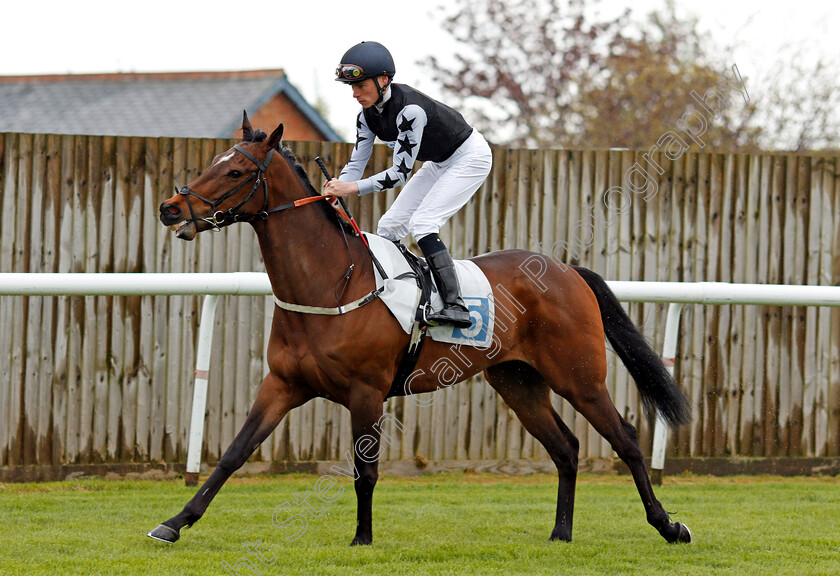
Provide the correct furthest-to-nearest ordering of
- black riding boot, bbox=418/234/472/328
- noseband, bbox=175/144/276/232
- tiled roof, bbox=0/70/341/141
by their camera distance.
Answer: tiled roof, bbox=0/70/341/141 < black riding boot, bbox=418/234/472/328 < noseband, bbox=175/144/276/232

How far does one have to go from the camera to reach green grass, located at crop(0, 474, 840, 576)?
396 centimetres

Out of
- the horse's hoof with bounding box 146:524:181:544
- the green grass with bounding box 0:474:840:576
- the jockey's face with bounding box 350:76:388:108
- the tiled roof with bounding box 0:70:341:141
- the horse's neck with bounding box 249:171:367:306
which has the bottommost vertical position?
the green grass with bounding box 0:474:840:576

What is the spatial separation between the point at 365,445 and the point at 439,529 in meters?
0.77

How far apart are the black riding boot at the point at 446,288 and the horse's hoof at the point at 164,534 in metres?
1.52

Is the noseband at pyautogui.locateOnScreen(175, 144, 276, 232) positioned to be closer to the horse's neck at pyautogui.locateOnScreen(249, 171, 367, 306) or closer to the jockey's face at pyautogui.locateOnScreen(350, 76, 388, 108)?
the horse's neck at pyautogui.locateOnScreen(249, 171, 367, 306)

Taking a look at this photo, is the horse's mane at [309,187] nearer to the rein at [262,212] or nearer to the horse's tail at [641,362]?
the rein at [262,212]

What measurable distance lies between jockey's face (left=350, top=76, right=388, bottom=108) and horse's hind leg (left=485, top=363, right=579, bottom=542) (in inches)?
63.6

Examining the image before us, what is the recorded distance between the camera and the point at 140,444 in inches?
239

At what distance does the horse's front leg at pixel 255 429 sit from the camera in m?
4.25

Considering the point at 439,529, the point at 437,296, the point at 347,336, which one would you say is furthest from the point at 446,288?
the point at 439,529

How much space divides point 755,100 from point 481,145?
10245 millimetres

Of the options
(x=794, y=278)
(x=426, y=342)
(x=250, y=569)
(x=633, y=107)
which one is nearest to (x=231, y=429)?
(x=426, y=342)

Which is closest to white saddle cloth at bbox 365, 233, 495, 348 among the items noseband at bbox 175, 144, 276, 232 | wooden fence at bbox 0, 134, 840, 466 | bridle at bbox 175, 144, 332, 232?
bridle at bbox 175, 144, 332, 232

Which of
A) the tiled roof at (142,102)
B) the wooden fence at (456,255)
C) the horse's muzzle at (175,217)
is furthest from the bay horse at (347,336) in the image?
the tiled roof at (142,102)
